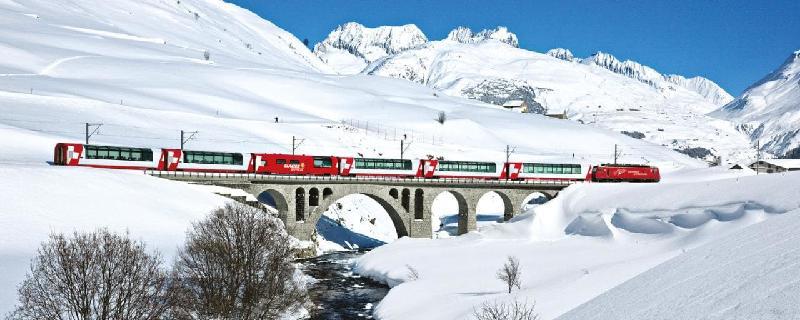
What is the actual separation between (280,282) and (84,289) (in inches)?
420

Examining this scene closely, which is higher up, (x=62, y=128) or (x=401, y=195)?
(x=62, y=128)

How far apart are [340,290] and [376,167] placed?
93.2 feet

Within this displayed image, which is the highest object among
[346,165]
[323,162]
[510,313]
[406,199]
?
[323,162]

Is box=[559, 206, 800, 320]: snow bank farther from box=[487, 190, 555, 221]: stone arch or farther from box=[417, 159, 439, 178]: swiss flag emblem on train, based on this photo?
box=[487, 190, 555, 221]: stone arch

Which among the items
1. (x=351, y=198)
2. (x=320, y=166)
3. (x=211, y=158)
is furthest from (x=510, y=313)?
(x=351, y=198)

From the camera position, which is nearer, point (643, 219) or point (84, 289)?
point (84, 289)

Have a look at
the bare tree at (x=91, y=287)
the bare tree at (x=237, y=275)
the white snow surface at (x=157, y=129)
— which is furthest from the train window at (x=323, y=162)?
the bare tree at (x=91, y=287)

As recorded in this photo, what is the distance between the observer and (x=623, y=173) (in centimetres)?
8938

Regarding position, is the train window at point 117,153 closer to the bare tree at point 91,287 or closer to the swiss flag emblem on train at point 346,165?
the swiss flag emblem on train at point 346,165

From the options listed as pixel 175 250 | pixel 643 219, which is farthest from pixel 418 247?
pixel 175 250

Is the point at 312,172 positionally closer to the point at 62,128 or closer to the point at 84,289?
the point at 62,128

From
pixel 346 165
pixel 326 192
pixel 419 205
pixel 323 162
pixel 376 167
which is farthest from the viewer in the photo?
pixel 419 205

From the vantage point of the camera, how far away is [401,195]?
84.8 metres

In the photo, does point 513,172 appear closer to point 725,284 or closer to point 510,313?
point 510,313
